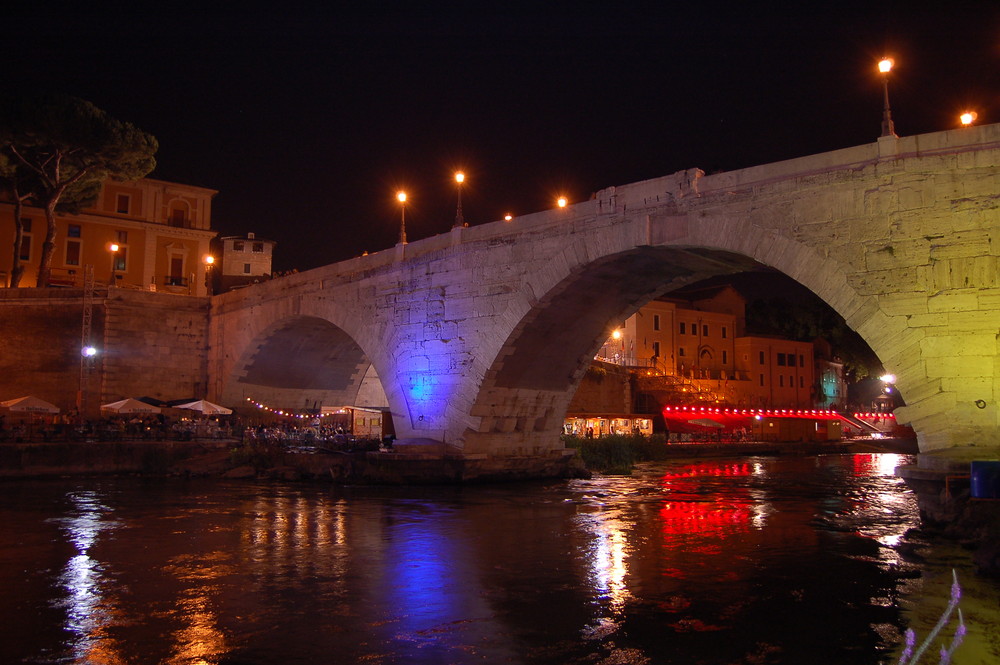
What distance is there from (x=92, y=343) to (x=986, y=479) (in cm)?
3076

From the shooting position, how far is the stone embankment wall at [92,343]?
1243 inches

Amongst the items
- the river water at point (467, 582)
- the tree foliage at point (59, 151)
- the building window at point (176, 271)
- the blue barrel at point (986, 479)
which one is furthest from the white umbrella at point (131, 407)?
the blue barrel at point (986, 479)

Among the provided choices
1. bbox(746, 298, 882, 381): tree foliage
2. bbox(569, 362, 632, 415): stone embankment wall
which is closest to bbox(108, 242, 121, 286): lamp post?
bbox(569, 362, 632, 415): stone embankment wall

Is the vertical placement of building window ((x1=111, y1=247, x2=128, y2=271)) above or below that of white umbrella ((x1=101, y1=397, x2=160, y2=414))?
above

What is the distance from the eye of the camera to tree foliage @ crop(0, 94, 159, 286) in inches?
1375

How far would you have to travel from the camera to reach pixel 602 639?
794cm

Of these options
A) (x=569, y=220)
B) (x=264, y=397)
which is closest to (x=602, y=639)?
(x=569, y=220)

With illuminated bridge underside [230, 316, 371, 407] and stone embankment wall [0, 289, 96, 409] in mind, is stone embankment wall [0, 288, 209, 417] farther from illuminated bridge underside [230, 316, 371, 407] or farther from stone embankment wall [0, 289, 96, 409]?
illuminated bridge underside [230, 316, 371, 407]

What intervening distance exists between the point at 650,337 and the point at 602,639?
1878 inches

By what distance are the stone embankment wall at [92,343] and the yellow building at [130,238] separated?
10302 mm

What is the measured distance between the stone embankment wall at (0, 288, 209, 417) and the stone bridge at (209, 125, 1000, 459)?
14.8 ft

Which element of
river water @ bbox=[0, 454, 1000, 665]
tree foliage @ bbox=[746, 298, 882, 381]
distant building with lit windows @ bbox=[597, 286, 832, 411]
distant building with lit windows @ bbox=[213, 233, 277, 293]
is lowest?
river water @ bbox=[0, 454, 1000, 665]

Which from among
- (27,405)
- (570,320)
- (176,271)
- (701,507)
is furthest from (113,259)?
(701,507)

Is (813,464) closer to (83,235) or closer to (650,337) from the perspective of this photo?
(650,337)
